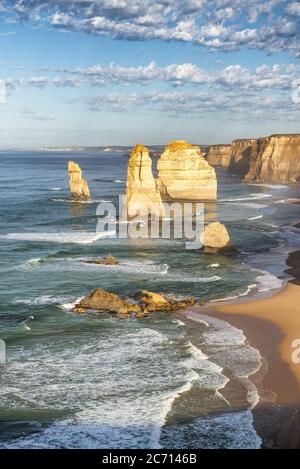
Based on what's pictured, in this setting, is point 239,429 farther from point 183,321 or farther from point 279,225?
point 279,225

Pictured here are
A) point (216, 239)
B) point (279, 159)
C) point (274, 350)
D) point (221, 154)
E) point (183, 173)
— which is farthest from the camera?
point (221, 154)

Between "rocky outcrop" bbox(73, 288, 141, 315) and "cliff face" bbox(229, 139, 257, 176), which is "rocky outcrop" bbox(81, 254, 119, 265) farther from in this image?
"cliff face" bbox(229, 139, 257, 176)

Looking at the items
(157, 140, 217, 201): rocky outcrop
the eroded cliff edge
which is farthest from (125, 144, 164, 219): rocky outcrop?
the eroded cliff edge

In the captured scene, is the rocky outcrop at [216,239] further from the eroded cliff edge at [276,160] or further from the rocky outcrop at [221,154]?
the rocky outcrop at [221,154]

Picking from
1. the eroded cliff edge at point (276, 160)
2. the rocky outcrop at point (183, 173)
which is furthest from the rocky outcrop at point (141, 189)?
the eroded cliff edge at point (276, 160)

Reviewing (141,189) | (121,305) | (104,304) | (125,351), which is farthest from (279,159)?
(125,351)

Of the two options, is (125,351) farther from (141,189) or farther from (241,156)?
(241,156)

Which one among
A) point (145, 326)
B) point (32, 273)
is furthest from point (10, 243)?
point (145, 326)
